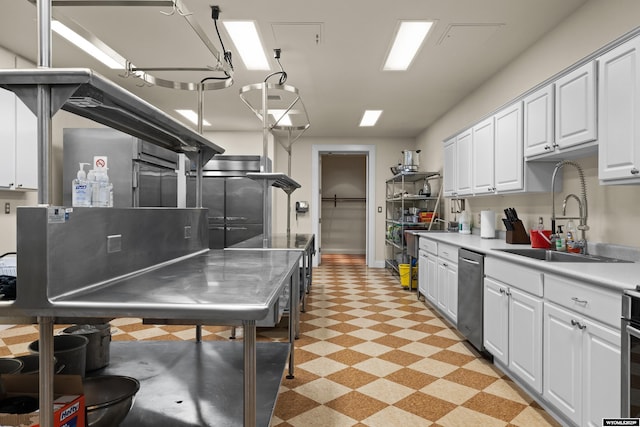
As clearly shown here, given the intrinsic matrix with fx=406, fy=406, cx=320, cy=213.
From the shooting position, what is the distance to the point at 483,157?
4.09m

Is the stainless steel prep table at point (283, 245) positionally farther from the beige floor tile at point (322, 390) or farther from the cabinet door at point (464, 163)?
the cabinet door at point (464, 163)

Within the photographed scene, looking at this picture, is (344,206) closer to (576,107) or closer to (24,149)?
(24,149)

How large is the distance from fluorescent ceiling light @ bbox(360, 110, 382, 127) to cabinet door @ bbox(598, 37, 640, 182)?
410 centimetres

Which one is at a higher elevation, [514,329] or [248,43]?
[248,43]

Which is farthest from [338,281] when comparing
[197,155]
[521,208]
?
[197,155]

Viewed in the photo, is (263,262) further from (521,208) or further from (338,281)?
(338,281)

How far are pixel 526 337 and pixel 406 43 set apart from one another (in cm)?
272

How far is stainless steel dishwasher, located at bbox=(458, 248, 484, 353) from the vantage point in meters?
3.12

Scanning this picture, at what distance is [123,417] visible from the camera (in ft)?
4.32

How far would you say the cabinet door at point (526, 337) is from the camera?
2.30 metres

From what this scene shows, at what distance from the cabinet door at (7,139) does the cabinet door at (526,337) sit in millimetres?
4352

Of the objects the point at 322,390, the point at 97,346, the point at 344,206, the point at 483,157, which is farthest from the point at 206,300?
the point at 344,206

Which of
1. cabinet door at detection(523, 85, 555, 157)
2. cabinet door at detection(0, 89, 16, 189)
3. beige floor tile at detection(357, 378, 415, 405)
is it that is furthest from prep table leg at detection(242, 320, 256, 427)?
cabinet door at detection(0, 89, 16, 189)

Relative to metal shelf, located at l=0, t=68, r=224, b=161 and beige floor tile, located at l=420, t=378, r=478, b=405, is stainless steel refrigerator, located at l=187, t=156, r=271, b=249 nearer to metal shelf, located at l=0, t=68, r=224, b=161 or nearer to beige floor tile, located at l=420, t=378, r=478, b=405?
beige floor tile, located at l=420, t=378, r=478, b=405
